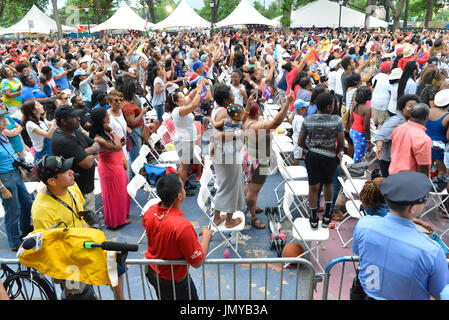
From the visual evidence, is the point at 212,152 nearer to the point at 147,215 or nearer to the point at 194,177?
the point at 147,215

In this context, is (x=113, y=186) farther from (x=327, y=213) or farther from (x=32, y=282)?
(x=327, y=213)

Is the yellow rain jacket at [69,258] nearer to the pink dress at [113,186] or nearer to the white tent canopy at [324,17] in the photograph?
the pink dress at [113,186]

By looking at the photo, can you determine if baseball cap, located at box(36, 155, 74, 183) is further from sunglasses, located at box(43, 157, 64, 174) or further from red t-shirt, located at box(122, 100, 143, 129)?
red t-shirt, located at box(122, 100, 143, 129)

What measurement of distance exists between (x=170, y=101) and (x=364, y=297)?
216 inches

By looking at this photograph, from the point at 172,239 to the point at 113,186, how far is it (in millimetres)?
2678

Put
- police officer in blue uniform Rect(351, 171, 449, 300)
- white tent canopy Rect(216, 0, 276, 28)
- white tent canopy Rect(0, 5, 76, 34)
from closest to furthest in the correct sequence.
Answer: police officer in blue uniform Rect(351, 171, 449, 300), white tent canopy Rect(216, 0, 276, 28), white tent canopy Rect(0, 5, 76, 34)

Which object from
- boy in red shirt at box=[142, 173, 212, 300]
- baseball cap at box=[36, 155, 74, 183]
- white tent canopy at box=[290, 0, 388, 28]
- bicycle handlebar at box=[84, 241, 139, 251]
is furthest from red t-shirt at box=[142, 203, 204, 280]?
white tent canopy at box=[290, 0, 388, 28]

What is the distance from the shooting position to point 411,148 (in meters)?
3.92

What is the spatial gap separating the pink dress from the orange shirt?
11.9ft

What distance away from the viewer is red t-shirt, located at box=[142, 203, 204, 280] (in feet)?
8.37

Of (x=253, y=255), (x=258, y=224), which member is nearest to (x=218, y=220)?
(x=253, y=255)

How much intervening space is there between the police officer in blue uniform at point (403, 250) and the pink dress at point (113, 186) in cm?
364
